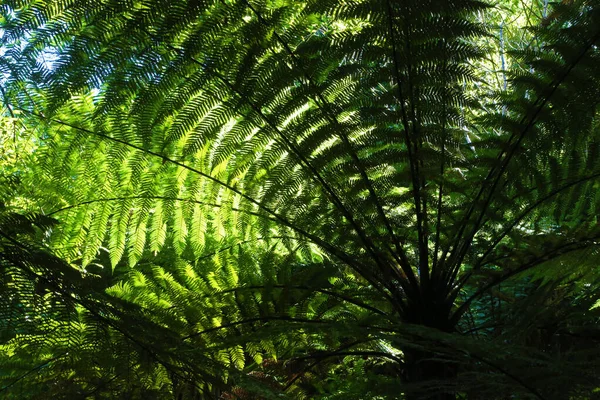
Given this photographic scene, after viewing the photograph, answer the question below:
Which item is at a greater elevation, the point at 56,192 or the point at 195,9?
the point at 195,9

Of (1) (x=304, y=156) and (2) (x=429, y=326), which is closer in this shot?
Answer: (2) (x=429, y=326)

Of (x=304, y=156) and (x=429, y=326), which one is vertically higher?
(x=304, y=156)

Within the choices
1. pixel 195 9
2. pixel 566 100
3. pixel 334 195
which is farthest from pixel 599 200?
pixel 195 9

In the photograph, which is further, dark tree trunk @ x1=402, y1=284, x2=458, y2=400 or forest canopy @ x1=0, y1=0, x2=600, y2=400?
forest canopy @ x1=0, y1=0, x2=600, y2=400

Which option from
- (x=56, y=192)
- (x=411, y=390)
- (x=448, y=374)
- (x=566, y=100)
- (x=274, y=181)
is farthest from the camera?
(x=56, y=192)

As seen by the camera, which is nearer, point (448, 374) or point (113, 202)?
point (448, 374)

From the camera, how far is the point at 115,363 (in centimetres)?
133

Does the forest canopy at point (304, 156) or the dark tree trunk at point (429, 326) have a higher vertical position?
the forest canopy at point (304, 156)

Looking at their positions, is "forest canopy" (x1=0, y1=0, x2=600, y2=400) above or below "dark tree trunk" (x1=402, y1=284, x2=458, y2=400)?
above

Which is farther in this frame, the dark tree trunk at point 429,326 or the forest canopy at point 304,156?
the forest canopy at point 304,156

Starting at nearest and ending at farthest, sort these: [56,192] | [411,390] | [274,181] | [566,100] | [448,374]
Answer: [411,390], [448,374], [566,100], [274,181], [56,192]

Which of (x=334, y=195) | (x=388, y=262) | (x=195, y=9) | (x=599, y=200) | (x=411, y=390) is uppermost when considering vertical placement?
(x=195, y=9)

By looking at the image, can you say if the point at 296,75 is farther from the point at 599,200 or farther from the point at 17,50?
the point at 599,200

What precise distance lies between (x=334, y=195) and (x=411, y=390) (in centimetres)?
77
